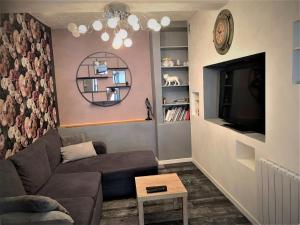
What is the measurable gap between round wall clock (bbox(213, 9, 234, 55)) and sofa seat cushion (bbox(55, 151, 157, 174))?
164 centimetres

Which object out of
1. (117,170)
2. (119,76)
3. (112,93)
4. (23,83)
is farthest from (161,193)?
(119,76)

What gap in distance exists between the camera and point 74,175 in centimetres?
283

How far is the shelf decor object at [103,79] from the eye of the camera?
4312mm

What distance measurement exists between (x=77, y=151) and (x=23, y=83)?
1.12 m

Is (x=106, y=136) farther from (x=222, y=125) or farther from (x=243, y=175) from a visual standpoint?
(x=243, y=175)

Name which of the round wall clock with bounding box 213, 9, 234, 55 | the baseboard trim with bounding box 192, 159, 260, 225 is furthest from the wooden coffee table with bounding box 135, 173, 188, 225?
the round wall clock with bounding box 213, 9, 234, 55

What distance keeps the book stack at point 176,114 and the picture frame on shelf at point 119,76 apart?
95cm

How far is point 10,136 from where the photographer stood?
8.45ft

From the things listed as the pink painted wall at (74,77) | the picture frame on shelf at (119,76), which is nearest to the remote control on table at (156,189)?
the pink painted wall at (74,77)

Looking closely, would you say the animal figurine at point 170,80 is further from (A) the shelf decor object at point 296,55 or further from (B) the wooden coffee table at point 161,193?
(A) the shelf decor object at point 296,55

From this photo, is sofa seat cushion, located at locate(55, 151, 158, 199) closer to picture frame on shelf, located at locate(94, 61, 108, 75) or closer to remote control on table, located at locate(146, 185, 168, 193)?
remote control on table, located at locate(146, 185, 168, 193)

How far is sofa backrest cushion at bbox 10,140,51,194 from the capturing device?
7.55 feet

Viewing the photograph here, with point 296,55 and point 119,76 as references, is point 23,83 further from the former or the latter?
point 296,55

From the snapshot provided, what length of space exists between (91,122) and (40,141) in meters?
1.46
